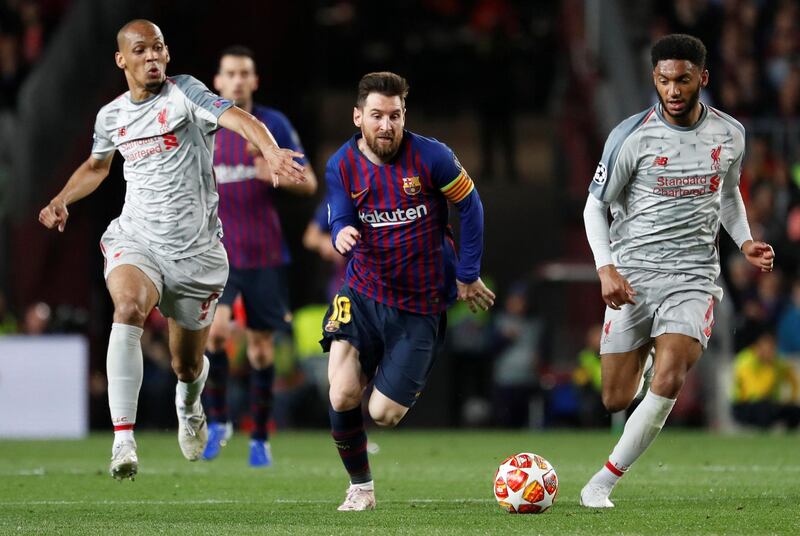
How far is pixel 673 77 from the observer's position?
23.6 ft

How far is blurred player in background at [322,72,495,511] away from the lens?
7.29m

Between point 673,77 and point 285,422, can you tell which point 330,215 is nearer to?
point 673,77

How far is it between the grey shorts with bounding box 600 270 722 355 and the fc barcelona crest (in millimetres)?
1123

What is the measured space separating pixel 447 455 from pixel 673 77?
537cm

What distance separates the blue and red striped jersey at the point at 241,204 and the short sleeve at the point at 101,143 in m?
1.97

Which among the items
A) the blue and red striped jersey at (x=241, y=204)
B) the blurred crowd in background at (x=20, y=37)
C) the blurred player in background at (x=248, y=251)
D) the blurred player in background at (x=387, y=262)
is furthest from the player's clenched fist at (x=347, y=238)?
the blurred crowd in background at (x=20, y=37)

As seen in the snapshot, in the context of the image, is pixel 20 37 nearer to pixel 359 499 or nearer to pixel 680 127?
pixel 359 499

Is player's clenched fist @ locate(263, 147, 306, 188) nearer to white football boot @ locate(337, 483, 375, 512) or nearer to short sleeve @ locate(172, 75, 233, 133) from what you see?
short sleeve @ locate(172, 75, 233, 133)

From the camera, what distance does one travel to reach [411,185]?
7.34 meters

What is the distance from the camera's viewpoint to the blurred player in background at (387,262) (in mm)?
7289

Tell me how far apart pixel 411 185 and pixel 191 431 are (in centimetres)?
240

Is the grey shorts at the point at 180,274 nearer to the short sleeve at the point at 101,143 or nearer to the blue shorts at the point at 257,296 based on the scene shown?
the short sleeve at the point at 101,143

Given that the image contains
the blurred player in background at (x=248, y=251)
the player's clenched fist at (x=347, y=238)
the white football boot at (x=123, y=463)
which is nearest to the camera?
the player's clenched fist at (x=347, y=238)

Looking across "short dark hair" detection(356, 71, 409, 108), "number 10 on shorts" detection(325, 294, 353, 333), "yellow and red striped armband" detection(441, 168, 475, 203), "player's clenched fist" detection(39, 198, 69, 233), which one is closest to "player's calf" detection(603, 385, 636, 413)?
"yellow and red striped armband" detection(441, 168, 475, 203)
